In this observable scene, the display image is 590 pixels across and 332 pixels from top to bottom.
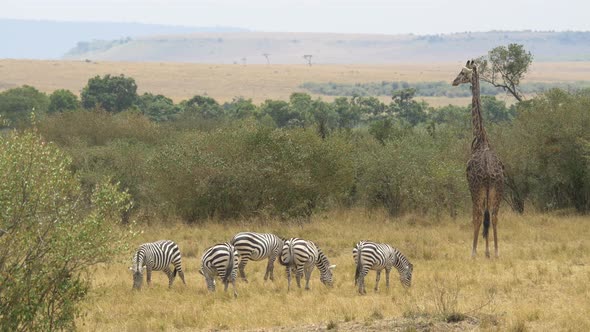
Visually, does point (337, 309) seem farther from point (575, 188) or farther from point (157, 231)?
point (575, 188)

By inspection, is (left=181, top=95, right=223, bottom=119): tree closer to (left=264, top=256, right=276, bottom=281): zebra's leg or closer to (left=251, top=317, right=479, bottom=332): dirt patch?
(left=264, top=256, right=276, bottom=281): zebra's leg

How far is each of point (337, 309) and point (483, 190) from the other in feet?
30.0

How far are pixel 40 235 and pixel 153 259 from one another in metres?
8.15

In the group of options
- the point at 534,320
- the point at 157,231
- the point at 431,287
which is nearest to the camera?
the point at 534,320

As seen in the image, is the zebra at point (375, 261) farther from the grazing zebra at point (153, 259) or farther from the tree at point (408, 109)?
the tree at point (408, 109)

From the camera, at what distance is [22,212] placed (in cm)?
1297

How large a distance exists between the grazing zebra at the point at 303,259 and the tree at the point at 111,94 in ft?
204

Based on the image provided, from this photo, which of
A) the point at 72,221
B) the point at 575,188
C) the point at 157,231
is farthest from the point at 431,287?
the point at 575,188

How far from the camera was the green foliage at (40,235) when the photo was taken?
42.3 ft

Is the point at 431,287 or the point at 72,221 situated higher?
the point at 72,221

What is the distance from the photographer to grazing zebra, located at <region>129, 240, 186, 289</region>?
20703mm

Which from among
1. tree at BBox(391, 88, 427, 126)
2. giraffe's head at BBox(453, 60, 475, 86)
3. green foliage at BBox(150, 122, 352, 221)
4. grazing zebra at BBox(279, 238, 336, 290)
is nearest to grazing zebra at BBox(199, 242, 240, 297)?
grazing zebra at BBox(279, 238, 336, 290)

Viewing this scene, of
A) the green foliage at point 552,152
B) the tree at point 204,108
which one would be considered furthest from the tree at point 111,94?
the green foliage at point 552,152

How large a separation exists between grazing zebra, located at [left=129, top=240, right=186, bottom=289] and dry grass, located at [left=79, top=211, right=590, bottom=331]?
384mm
